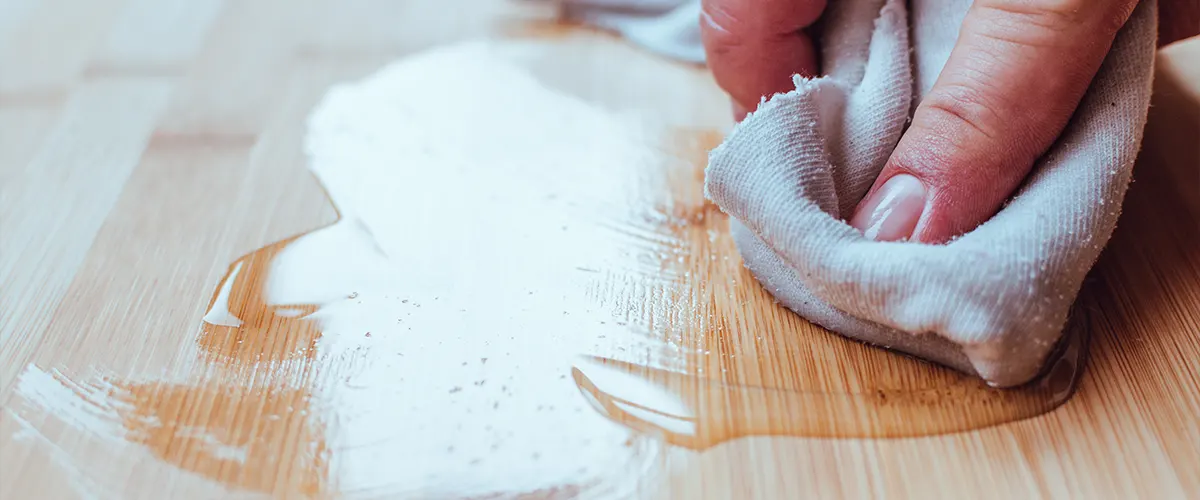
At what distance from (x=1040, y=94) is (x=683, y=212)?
22 cm

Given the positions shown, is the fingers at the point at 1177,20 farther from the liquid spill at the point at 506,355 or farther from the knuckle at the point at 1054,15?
the liquid spill at the point at 506,355

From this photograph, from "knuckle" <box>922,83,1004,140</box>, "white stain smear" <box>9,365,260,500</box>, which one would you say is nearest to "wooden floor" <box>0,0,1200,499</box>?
"white stain smear" <box>9,365,260,500</box>

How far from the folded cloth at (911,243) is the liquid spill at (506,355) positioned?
34mm

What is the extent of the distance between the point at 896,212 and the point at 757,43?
164 mm

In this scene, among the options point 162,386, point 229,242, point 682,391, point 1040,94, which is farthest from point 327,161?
point 1040,94

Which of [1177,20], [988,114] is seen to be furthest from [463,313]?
[1177,20]

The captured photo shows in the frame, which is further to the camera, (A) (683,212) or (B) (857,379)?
(A) (683,212)

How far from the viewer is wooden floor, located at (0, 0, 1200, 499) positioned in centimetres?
44

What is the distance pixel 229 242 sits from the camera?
578mm

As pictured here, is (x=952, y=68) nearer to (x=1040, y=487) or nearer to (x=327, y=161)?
(x=1040, y=487)

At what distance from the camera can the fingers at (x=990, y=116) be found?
0.47m

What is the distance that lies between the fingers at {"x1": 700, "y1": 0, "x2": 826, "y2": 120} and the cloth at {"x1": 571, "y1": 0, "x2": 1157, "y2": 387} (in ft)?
0.10

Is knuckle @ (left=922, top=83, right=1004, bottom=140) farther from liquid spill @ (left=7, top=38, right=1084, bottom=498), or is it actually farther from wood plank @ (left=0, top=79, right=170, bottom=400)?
wood plank @ (left=0, top=79, right=170, bottom=400)

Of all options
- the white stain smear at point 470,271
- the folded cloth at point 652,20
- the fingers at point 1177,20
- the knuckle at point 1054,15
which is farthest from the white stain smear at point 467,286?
the fingers at point 1177,20
